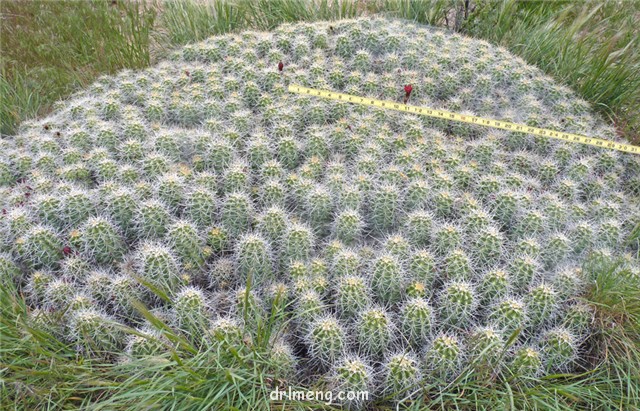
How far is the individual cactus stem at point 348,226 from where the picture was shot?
359 centimetres

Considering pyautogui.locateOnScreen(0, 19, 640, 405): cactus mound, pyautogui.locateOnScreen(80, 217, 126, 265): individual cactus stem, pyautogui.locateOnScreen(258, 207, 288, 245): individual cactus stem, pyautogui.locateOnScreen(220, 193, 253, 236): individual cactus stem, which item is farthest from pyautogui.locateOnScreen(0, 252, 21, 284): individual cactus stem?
pyautogui.locateOnScreen(258, 207, 288, 245): individual cactus stem

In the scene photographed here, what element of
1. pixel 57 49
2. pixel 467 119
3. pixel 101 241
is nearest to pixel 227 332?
pixel 101 241

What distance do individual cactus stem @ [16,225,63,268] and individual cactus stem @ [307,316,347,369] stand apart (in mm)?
1838

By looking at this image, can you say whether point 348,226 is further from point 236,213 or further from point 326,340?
point 326,340

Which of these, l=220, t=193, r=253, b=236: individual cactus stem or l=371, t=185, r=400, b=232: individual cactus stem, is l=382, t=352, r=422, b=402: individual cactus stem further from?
l=220, t=193, r=253, b=236: individual cactus stem

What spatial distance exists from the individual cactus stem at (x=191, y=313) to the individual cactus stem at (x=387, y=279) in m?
1.03

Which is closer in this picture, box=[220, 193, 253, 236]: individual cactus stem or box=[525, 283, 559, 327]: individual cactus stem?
box=[525, 283, 559, 327]: individual cactus stem

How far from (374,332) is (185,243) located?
1.36 meters

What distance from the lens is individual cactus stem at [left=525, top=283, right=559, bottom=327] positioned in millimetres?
3221

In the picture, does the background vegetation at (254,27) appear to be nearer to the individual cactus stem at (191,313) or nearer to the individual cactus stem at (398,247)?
the individual cactus stem at (398,247)

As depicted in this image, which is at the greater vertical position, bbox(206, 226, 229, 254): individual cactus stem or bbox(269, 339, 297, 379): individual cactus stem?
bbox(206, 226, 229, 254): individual cactus stem

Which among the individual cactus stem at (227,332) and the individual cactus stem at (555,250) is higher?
the individual cactus stem at (227,332)

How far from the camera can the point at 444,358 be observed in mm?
2902

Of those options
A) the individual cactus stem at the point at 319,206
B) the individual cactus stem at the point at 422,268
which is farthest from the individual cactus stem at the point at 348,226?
the individual cactus stem at the point at 422,268
